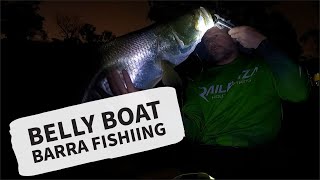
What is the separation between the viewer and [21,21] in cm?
548

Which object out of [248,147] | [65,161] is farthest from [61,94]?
[248,147]

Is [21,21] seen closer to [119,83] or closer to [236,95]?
[119,83]

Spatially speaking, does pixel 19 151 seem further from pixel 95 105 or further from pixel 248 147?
pixel 248 147

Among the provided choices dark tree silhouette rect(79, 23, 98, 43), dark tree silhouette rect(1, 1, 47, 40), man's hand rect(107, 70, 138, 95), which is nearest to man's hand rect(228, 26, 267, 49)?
man's hand rect(107, 70, 138, 95)

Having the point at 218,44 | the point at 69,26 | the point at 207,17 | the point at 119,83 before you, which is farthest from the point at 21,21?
the point at 207,17

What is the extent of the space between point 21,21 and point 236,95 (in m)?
4.54

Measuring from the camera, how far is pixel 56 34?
3.16 meters

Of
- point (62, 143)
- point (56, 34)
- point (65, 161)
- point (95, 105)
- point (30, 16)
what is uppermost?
point (30, 16)

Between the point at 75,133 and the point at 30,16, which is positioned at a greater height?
the point at 30,16

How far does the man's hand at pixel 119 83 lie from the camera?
1.86m

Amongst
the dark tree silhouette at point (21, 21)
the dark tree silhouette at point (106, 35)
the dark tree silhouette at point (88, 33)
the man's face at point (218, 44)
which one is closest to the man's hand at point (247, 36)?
the man's face at point (218, 44)

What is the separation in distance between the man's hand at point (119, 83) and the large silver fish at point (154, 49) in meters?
0.03

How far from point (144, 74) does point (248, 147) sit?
3.66 ft

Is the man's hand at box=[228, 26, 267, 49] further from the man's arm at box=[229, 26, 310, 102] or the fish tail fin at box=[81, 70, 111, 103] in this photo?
the fish tail fin at box=[81, 70, 111, 103]
